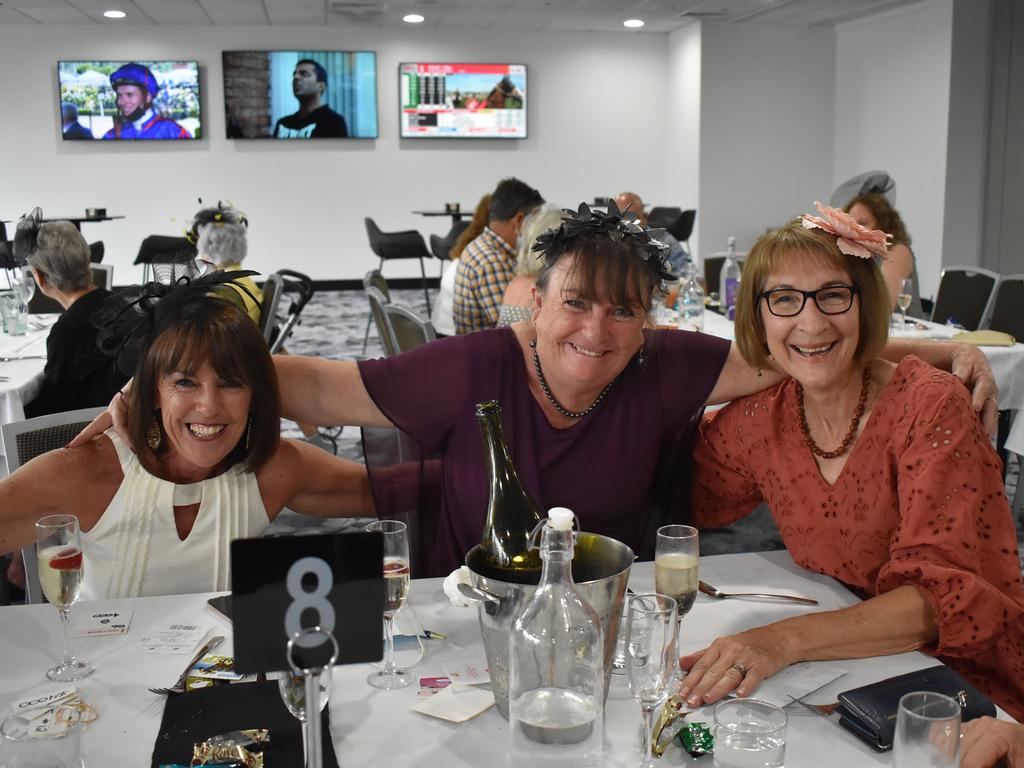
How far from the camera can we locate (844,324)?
5.96 feet

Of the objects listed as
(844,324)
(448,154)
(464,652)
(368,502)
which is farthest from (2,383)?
(448,154)

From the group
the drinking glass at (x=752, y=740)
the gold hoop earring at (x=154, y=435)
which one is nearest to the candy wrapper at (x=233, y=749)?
the drinking glass at (x=752, y=740)

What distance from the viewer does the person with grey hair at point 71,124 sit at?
11420mm

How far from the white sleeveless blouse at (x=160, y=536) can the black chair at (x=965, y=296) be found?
4540mm

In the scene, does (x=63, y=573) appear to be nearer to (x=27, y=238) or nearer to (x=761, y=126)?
(x=27, y=238)

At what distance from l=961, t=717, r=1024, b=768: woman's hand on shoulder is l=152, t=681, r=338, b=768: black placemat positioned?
79 cm

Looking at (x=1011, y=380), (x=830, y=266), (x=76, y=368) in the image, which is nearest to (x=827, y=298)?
(x=830, y=266)

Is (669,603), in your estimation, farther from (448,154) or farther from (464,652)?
(448,154)

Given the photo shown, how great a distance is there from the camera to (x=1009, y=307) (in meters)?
4.96

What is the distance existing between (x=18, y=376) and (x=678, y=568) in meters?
3.22

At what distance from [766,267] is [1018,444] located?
8.86 feet

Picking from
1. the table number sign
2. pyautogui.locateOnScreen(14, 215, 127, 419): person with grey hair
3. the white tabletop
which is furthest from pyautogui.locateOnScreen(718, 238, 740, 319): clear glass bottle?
the table number sign

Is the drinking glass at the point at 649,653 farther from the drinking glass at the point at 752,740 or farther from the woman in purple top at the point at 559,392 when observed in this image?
the woman in purple top at the point at 559,392

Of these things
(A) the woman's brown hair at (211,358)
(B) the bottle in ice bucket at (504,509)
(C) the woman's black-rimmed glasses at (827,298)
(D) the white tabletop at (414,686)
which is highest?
(C) the woman's black-rimmed glasses at (827,298)
